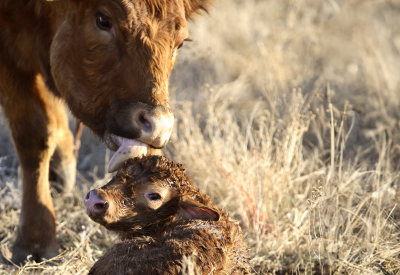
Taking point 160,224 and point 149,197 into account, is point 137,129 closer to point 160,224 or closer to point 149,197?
point 149,197

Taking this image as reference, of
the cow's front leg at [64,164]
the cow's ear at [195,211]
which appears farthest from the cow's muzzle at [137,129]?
the cow's front leg at [64,164]

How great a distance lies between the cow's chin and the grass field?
0.77 meters

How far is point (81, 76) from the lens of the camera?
3068 millimetres

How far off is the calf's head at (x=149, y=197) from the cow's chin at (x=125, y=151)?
4 cm

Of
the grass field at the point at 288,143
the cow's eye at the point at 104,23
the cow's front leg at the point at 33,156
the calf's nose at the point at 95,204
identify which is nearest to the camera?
the calf's nose at the point at 95,204

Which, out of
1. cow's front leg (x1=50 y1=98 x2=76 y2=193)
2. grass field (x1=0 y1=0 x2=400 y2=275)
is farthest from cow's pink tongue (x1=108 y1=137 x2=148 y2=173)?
cow's front leg (x1=50 y1=98 x2=76 y2=193)

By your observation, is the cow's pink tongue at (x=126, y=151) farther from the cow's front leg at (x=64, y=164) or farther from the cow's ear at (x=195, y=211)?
the cow's front leg at (x=64, y=164)

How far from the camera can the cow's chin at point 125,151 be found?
8.82ft

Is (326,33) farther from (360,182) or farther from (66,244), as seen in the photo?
(66,244)

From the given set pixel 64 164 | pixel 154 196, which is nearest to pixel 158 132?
pixel 154 196

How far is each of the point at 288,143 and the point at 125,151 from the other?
1987 millimetres

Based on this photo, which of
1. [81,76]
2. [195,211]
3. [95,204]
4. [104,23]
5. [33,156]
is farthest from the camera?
[33,156]

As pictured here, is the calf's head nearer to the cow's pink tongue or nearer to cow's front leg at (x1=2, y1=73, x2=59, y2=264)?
the cow's pink tongue

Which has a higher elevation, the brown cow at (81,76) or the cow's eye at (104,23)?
the cow's eye at (104,23)
